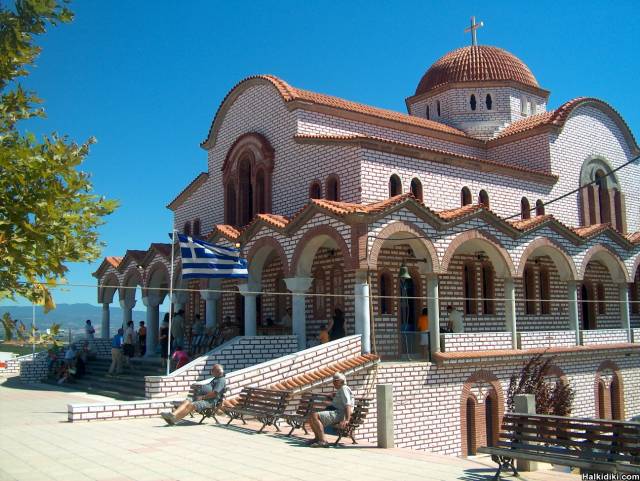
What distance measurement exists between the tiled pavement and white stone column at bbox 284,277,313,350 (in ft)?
15.7

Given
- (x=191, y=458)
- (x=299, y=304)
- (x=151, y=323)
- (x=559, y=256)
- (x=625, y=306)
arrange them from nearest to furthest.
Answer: (x=191, y=458), (x=299, y=304), (x=559, y=256), (x=625, y=306), (x=151, y=323)

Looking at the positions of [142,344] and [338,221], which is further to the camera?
[142,344]

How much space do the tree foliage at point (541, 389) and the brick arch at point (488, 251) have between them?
2.34m

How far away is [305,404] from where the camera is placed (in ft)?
35.7

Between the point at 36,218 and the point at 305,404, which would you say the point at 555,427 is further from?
the point at 36,218

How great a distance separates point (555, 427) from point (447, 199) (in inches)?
470

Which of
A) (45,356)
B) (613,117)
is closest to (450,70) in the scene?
(613,117)

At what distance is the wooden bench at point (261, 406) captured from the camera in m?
10.8

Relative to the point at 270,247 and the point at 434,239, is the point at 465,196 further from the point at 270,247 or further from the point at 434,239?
the point at 270,247

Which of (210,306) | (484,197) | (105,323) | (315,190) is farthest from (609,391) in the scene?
(105,323)

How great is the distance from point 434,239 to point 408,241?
0.63m

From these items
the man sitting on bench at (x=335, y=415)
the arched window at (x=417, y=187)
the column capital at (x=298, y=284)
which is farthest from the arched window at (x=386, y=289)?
the man sitting on bench at (x=335, y=415)

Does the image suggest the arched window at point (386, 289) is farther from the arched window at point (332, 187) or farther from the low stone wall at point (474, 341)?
the arched window at point (332, 187)

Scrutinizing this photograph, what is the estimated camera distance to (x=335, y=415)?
9555 mm
